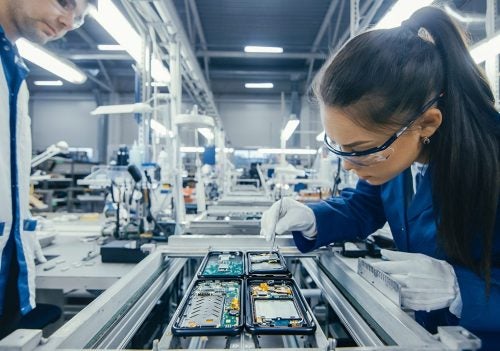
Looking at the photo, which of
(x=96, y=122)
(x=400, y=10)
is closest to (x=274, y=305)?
(x=400, y=10)

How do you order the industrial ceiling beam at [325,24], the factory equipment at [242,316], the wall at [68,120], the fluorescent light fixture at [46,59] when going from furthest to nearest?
the wall at [68,120]
the industrial ceiling beam at [325,24]
the fluorescent light fixture at [46,59]
the factory equipment at [242,316]

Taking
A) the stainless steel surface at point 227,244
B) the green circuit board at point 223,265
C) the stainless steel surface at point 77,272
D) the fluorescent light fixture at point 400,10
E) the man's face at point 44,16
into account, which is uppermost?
the fluorescent light fixture at point 400,10

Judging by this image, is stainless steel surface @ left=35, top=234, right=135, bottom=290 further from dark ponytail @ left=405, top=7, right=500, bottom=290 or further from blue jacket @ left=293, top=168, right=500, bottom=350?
dark ponytail @ left=405, top=7, right=500, bottom=290

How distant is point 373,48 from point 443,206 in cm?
42

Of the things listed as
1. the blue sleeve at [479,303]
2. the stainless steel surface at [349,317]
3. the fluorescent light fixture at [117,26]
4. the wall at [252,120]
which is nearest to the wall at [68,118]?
the wall at [252,120]

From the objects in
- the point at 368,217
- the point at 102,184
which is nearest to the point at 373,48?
the point at 368,217

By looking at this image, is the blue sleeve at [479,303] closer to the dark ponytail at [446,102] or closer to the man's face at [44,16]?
the dark ponytail at [446,102]

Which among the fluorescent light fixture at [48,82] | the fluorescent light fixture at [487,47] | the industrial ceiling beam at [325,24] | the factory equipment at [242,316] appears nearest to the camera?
the factory equipment at [242,316]

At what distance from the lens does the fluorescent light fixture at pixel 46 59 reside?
8.11 ft

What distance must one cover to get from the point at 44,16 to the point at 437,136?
136cm

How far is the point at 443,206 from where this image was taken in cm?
78

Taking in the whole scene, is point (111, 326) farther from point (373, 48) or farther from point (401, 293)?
point (373, 48)

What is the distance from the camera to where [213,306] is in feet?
2.35

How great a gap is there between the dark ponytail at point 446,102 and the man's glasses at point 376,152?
2cm
